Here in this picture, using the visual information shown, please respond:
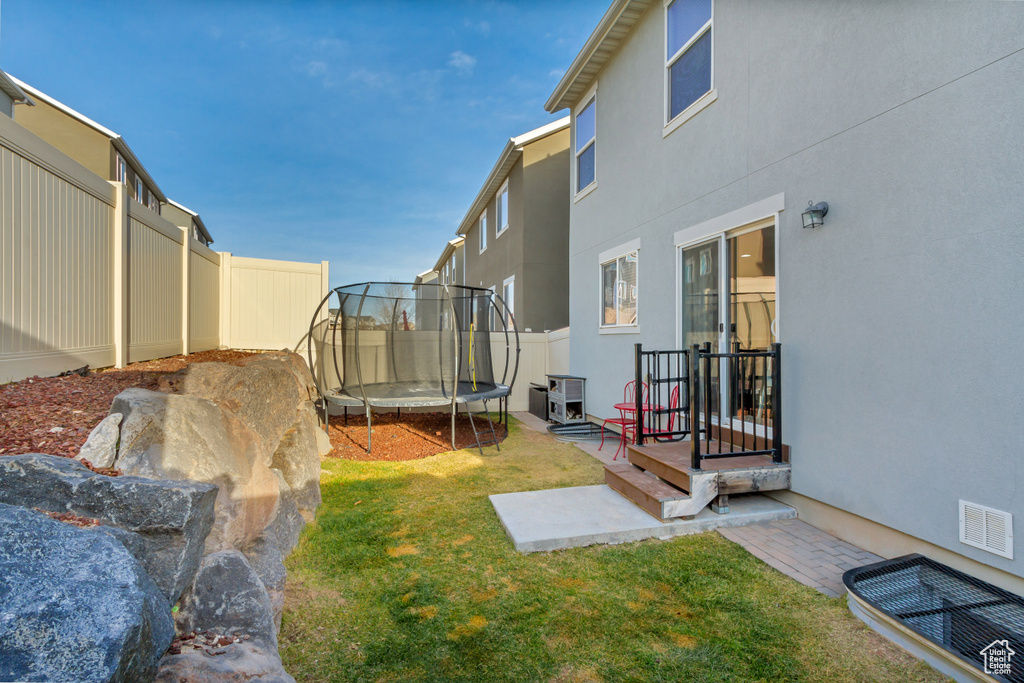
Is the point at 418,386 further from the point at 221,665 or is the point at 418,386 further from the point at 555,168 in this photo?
the point at 555,168

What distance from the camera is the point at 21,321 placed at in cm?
344

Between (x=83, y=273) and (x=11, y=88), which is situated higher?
(x=11, y=88)

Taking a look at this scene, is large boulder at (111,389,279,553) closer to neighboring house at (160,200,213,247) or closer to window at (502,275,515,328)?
window at (502,275,515,328)

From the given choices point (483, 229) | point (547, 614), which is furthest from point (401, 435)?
point (483, 229)

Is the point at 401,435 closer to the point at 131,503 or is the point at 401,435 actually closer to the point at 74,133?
the point at 131,503

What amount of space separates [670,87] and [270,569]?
616 cm

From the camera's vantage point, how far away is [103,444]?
2359mm

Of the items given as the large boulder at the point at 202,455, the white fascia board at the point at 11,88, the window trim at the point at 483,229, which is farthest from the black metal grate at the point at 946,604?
the white fascia board at the point at 11,88

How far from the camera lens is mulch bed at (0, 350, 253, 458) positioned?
2.31 m

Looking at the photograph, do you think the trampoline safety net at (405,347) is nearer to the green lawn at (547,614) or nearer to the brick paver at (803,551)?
the green lawn at (547,614)

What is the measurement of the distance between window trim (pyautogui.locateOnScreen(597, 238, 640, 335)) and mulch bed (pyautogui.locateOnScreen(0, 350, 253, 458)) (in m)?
5.24

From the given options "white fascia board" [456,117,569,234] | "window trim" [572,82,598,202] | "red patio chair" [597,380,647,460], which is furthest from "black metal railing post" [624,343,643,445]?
"white fascia board" [456,117,569,234]

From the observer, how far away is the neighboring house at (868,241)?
252 cm

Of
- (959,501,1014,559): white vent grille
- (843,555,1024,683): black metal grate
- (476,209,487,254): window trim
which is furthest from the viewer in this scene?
(476,209,487,254): window trim
